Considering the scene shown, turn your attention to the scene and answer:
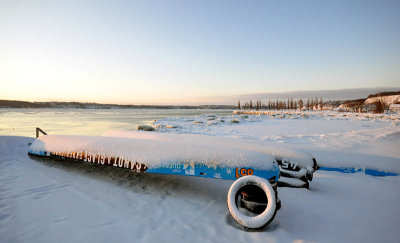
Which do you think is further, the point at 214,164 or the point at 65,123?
the point at 65,123

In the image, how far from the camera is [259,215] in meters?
2.15

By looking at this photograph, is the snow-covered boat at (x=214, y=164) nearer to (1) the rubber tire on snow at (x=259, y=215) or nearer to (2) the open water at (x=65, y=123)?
(1) the rubber tire on snow at (x=259, y=215)

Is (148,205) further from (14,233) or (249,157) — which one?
(249,157)

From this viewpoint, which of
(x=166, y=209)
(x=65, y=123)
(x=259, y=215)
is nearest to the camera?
(x=259, y=215)

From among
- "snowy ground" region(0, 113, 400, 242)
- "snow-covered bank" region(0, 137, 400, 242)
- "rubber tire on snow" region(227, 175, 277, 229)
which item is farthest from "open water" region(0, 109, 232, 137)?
"rubber tire on snow" region(227, 175, 277, 229)

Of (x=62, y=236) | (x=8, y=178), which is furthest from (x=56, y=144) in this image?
(x=62, y=236)

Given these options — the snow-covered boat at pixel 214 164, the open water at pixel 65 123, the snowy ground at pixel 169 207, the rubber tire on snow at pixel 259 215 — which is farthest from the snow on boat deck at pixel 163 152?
the open water at pixel 65 123

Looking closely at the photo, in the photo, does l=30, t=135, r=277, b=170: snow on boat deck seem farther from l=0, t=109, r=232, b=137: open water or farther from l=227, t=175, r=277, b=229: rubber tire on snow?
l=0, t=109, r=232, b=137: open water

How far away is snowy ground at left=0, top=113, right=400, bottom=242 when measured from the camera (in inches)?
81.7

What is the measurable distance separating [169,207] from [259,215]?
1247 millimetres

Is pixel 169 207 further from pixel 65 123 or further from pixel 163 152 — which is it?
pixel 65 123

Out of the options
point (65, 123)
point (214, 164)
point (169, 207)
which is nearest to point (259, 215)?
point (214, 164)

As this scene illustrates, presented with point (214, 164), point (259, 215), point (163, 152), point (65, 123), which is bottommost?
point (259, 215)

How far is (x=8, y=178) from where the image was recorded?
11.4ft
